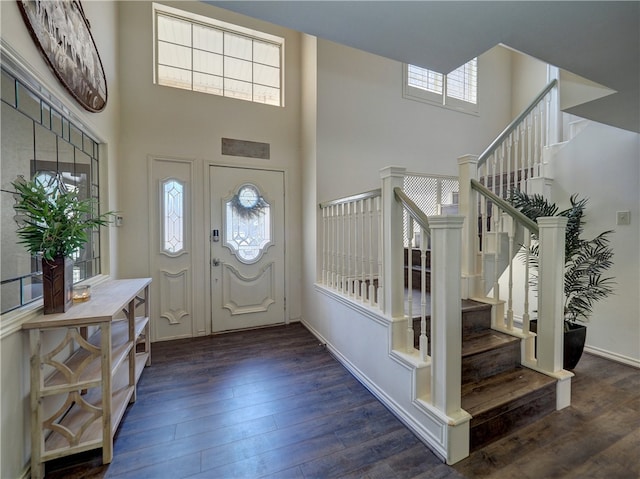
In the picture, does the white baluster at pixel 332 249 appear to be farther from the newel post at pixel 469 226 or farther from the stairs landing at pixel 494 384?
the newel post at pixel 469 226

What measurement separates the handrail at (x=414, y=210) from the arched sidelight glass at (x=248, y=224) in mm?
2059

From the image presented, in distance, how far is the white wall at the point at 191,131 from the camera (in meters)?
3.03

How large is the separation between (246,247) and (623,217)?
Answer: 3.96 metres

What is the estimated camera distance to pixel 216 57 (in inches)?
136

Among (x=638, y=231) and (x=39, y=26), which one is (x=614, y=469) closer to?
(x=638, y=231)

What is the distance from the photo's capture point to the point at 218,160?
337cm

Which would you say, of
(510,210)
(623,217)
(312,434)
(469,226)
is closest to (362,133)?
(469,226)

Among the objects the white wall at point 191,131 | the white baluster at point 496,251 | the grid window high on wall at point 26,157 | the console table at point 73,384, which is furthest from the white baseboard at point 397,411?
the grid window high on wall at point 26,157

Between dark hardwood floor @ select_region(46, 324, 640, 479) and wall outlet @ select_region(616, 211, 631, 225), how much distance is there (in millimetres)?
1361

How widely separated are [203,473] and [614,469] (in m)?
2.21

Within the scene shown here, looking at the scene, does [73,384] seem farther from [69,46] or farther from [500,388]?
[500,388]

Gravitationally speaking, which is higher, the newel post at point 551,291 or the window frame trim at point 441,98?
the window frame trim at point 441,98

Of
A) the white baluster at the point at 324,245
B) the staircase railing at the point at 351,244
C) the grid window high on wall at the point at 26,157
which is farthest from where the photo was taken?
the white baluster at the point at 324,245

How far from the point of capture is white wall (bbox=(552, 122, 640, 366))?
103 inches
